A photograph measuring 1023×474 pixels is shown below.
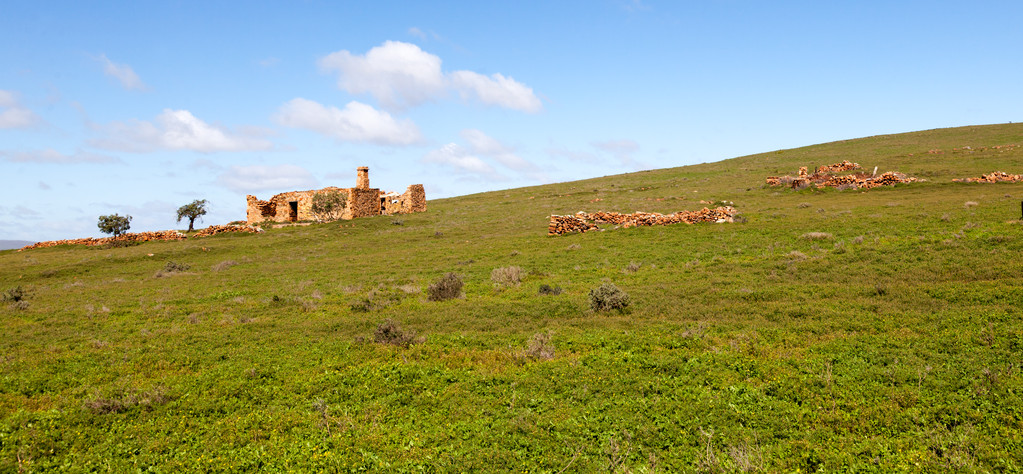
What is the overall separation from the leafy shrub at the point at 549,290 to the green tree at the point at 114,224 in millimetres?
40172

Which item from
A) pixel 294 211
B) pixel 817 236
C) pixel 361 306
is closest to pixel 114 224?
pixel 294 211

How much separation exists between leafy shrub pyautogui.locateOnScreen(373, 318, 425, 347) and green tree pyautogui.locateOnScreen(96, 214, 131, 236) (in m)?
39.9

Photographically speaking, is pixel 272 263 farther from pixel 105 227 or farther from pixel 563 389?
pixel 563 389

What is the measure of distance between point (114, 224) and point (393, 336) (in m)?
40.7

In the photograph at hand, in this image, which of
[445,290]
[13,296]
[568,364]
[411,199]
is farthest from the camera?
[411,199]

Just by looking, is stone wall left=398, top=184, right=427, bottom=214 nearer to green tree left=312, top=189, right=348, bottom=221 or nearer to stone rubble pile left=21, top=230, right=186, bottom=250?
green tree left=312, top=189, right=348, bottom=221

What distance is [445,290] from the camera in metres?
17.9

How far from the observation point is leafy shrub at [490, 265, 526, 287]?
19.1 metres

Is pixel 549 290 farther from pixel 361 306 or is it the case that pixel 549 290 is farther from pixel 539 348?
pixel 539 348

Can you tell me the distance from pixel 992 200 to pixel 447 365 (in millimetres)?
31483

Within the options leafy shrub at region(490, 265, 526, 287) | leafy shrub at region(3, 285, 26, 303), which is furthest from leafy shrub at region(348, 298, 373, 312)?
leafy shrub at region(3, 285, 26, 303)

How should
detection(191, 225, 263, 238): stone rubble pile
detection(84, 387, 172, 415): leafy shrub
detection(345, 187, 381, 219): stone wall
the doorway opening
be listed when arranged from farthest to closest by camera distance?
the doorway opening, detection(345, 187, 381, 219): stone wall, detection(191, 225, 263, 238): stone rubble pile, detection(84, 387, 172, 415): leafy shrub

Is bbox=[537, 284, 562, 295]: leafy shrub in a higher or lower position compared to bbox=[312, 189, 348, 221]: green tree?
lower

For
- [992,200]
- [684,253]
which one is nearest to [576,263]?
[684,253]
